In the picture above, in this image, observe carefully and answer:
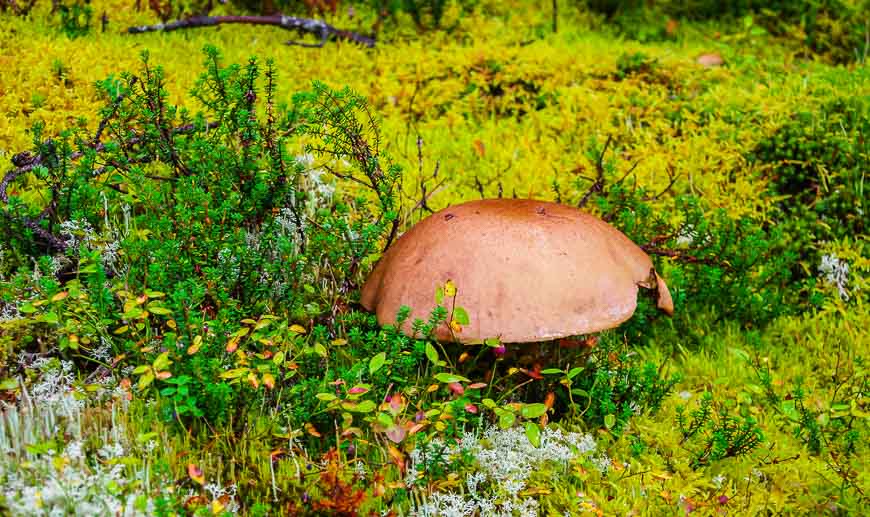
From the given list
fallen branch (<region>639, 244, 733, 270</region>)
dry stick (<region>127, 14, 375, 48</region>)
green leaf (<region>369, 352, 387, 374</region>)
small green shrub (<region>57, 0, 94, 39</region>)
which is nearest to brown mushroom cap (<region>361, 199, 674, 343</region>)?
green leaf (<region>369, 352, 387, 374</region>)

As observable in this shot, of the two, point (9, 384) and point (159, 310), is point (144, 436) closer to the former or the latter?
point (159, 310)

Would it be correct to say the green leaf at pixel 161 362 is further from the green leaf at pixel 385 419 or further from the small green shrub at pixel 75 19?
the small green shrub at pixel 75 19

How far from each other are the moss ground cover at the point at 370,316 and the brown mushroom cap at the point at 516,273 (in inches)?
5.2

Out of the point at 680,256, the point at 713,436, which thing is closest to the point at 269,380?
the point at 713,436

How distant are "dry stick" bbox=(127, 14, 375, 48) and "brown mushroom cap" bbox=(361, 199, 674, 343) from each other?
3151 millimetres

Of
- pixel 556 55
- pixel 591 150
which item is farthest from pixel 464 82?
pixel 591 150

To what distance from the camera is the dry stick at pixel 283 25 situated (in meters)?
5.70

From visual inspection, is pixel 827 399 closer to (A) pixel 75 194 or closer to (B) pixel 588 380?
(B) pixel 588 380

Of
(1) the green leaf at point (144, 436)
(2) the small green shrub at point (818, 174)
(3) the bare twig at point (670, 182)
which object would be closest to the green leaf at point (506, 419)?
(1) the green leaf at point (144, 436)

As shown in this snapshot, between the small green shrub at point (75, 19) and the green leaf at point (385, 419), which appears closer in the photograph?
the green leaf at point (385, 419)

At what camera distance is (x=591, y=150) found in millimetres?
5113

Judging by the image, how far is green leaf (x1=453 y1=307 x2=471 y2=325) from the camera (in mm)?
2926

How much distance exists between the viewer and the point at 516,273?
3.03 m

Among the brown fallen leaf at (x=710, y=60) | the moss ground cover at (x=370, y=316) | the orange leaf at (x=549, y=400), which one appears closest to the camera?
the moss ground cover at (x=370, y=316)
